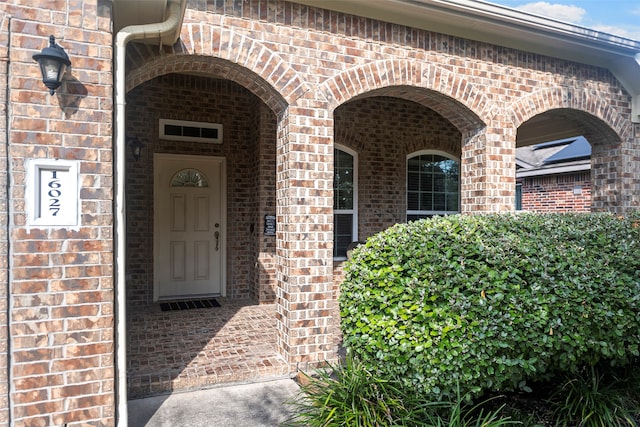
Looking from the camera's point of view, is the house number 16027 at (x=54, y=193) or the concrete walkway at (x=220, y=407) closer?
the house number 16027 at (x=54, y=193)

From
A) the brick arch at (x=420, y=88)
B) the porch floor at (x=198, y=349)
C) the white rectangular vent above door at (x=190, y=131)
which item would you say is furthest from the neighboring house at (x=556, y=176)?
the porch floor at (x=198, y=349)

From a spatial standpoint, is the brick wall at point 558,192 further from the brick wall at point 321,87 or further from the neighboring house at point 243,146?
the brick wall at point 321,87

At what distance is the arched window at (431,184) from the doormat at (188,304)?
3.62m

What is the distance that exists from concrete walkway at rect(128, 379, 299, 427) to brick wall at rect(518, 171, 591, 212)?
11.3 meters

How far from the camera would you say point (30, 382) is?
8.73 ft

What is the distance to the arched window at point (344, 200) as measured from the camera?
6871 millimetres

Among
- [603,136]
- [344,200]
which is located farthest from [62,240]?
[603,136]

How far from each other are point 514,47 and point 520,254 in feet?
10.7

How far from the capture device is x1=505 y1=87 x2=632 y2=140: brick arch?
5.11 metres

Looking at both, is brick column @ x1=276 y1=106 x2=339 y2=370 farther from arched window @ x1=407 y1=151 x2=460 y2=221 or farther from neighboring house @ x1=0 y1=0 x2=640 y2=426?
arched window @ x1=407 y1=151 x2=460 y2=221

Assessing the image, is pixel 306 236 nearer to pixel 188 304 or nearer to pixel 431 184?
pixel 188 304

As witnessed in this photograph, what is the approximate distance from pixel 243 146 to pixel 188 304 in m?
2.58

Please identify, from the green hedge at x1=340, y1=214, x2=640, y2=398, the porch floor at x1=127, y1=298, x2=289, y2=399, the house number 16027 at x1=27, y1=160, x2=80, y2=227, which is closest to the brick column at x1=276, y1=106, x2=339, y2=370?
the porch floor at x1=127, y1=298, x2=289, y2=399

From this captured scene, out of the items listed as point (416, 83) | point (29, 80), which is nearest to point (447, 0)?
point (416, 83)
